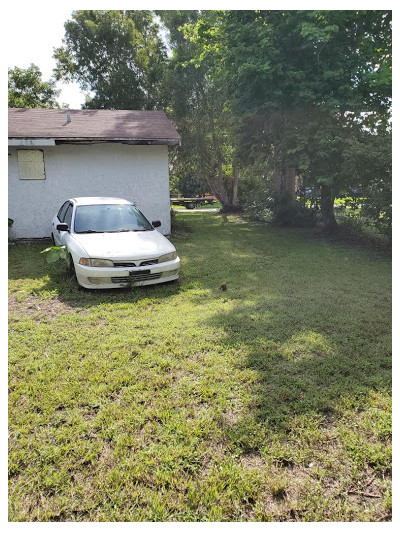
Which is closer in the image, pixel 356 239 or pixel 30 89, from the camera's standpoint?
pixel 356 239

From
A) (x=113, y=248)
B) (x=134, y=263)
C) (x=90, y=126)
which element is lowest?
(x=134, y=263)

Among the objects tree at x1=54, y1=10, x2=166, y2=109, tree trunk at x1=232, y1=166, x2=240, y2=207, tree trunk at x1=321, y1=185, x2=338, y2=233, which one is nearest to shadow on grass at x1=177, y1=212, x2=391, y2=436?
tree trunk at x1=321, y1=185, x2=338, y2=233

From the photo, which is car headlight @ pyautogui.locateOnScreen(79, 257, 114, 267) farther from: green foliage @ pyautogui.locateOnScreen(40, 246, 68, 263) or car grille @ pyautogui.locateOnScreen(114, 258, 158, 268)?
green foliage @ pyautogui.locateOnScreen(40, 246, 68, 263)

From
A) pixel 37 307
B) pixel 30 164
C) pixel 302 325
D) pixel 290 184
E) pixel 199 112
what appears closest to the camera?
pixel 302 325

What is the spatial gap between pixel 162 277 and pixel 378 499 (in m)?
4.56

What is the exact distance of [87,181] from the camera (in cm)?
1112

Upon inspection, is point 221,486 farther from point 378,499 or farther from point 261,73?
point 261,73

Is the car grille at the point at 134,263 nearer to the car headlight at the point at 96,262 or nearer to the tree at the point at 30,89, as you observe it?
the car headlight at the point at 96,262

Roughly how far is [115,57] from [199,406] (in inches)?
1090

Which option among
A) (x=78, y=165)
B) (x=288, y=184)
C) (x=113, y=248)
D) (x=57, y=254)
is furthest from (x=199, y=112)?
(x=113, y=248)

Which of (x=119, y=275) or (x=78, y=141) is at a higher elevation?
(x=78, y=141)

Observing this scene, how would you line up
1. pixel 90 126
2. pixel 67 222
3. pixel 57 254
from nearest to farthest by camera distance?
1. pixel 57 254
2. pixel 67 222
3. pixel 90 126

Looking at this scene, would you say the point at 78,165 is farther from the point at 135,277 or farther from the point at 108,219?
the point at 135,277
